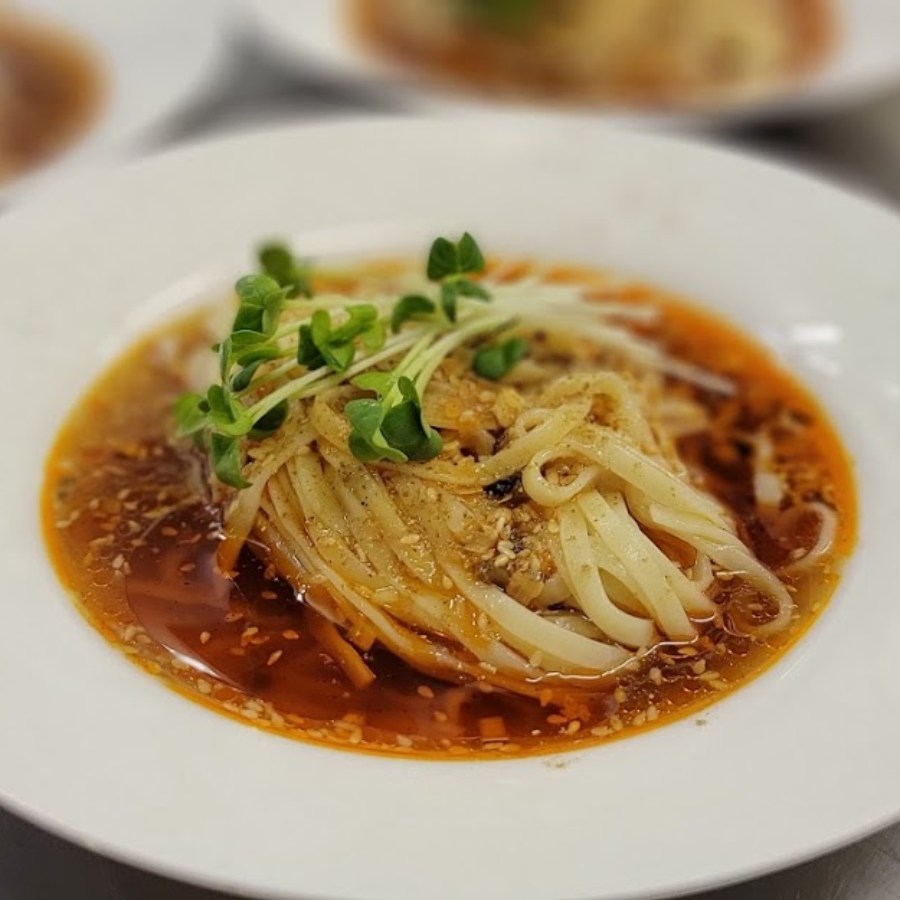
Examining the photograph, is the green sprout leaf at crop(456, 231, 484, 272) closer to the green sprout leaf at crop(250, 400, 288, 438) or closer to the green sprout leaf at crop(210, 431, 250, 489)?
the green sprout leaf at crop(250, 400, 288, 438)

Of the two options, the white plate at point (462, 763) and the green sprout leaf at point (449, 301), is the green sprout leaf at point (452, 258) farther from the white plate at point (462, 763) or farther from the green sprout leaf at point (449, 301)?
the white plate at point (462, 763)

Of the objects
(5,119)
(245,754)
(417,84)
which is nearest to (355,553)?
(245,754)

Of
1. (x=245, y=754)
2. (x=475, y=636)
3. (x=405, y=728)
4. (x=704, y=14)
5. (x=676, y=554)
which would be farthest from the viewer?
(x=704, y=14)

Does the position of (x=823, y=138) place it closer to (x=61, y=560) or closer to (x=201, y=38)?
(x=201, y=38)

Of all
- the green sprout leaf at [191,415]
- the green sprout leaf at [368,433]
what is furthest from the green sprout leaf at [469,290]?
the green sprout leaf at [191,415]

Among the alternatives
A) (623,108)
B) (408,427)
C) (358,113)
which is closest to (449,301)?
(408,427)

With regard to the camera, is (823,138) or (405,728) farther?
(823,138)
